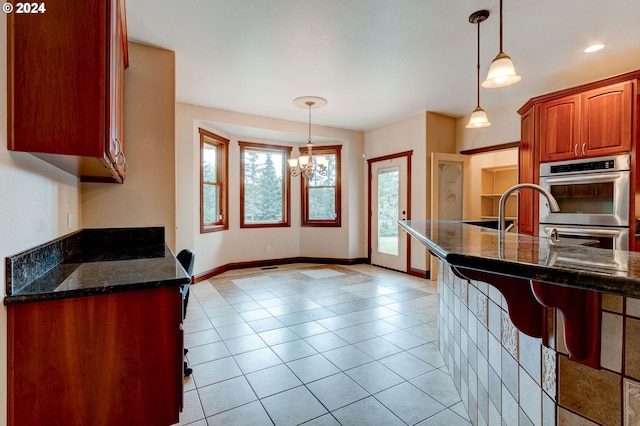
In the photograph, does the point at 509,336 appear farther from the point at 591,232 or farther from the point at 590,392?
the point at 591,232

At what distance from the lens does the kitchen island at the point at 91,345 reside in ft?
4.03

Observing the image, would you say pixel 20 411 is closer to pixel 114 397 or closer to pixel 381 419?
pixel 114 397

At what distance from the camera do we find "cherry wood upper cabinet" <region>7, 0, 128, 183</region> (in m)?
1.23

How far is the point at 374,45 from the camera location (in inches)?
117

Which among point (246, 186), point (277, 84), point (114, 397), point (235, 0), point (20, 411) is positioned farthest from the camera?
point (246, 186)

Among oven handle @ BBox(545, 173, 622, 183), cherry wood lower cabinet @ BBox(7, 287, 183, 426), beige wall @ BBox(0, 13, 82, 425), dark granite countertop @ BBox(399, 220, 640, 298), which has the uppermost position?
oven handle @ BBox(545, 173, 622, 183)

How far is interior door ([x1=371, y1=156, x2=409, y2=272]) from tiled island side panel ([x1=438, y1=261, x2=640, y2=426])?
146 inches

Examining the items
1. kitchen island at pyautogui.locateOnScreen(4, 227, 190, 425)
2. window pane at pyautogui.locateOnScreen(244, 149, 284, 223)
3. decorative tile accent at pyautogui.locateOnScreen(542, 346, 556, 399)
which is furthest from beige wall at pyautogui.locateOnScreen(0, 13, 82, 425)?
window pane at pyautogui.locateOnScreen(244, 149, 284, 223)

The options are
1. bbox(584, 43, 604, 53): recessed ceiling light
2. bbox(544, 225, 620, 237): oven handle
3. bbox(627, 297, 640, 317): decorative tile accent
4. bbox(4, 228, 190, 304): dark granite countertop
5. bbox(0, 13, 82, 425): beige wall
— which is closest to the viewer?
bbox(627, 297, 640, 317): decorative tile accent

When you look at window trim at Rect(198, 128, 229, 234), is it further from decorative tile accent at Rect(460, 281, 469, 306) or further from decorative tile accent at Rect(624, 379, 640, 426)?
decorative tile accent at Rect(624, 379, 640, 426)

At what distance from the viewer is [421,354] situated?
258cm

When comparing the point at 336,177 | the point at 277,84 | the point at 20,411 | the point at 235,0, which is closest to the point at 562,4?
the point at 235,0

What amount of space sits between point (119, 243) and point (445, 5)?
Answer: 3241 mm

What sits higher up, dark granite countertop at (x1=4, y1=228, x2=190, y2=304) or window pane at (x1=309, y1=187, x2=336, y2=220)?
window pane at (x1=309, y1=187, x2=336, y2=220)
